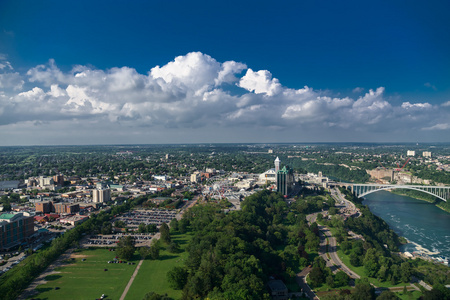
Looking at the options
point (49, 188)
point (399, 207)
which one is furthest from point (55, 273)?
point (399, 207)

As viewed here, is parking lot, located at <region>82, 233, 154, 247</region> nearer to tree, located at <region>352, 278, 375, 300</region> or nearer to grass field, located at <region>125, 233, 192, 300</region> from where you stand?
grass field, located at <region>125, 233, 192, 300</region>

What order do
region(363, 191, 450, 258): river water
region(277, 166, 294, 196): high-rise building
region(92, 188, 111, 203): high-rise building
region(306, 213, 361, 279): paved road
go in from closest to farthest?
region(306, 213, 361, 279): paved road → region(363, 191, 450, 258): river water → region(92, 188, 111, 203): high-rise building → region(277, 166, 294, 196): high-rise building

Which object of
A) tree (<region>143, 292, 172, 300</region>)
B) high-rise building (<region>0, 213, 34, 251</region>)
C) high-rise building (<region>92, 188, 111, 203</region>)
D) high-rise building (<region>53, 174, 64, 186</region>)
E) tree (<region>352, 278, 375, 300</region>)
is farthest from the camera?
high-rise building (<region>53, 174, 64, 186</region>)

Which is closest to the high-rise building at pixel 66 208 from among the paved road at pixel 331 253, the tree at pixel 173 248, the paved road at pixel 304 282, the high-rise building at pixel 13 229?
the high-rise building at pixel 13 229

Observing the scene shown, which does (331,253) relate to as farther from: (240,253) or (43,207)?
(43,207)

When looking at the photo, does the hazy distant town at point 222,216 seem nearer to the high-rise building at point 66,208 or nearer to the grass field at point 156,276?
the high-rise building at point 66,208

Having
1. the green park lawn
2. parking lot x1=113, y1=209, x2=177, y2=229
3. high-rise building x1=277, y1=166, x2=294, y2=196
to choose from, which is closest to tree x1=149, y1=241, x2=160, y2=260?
parking lot x1=113, y1=209, x2=177, y2=229

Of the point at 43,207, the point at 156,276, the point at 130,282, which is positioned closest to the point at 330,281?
the point at 156,276

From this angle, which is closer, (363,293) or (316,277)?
(363,293)
